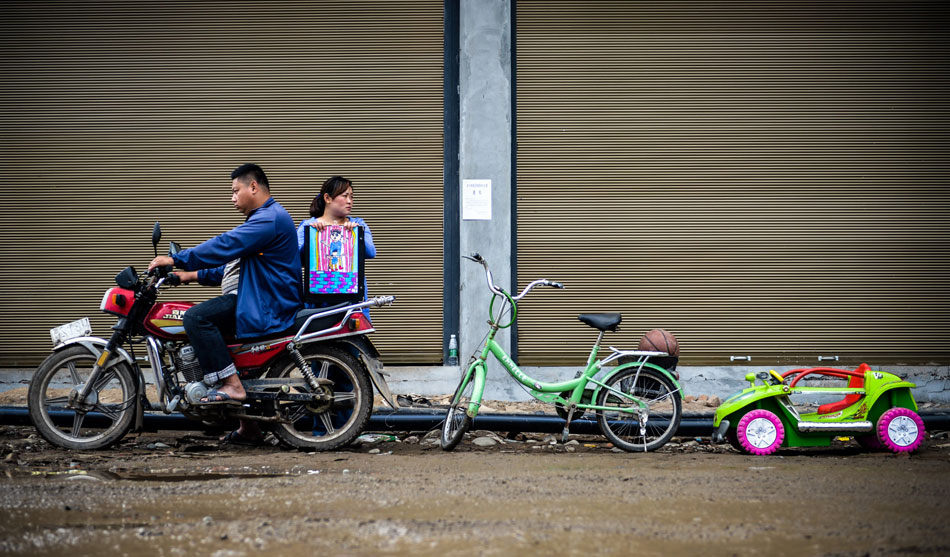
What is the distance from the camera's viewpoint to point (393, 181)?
394 inches

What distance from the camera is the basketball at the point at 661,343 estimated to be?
725 cm

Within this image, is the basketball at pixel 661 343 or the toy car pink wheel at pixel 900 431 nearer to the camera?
the toy car pink wheel at pixel 900 431

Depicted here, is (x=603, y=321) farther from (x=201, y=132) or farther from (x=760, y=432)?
(x=201, y=132)

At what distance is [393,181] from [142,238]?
9.80 ft

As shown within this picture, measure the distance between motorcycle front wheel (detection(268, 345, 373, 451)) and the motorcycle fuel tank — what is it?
2.62 feet

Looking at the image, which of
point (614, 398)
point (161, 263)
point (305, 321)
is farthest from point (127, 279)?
point (614, 398)

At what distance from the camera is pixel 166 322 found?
680cm

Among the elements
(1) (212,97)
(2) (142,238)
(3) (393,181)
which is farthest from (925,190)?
(2) (142,238)

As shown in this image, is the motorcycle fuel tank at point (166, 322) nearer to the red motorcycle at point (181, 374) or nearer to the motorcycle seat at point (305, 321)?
the red motorcycle at point (181, 374)

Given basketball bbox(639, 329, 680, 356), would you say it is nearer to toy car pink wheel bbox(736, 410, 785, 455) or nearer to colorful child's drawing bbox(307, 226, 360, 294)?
toy car pink wheel bbox(736, 410, 785, 455)

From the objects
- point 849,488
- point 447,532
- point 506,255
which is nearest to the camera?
point 447,532

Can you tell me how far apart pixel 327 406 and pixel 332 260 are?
1201mm

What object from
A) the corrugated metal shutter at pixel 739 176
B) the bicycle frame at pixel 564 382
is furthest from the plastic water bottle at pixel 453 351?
the bicycle frame at pixel 564 382

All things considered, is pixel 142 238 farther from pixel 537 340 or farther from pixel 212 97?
pixel 537 340
